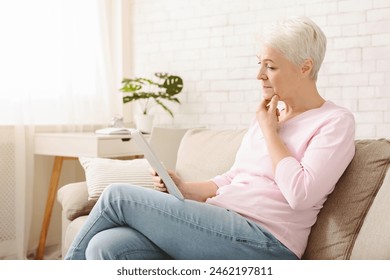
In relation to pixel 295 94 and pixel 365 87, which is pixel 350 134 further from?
pixel 365 87

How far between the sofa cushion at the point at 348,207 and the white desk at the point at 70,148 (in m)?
1.72

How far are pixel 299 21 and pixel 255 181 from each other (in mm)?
534

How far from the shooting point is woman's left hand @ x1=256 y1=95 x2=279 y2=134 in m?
1.76

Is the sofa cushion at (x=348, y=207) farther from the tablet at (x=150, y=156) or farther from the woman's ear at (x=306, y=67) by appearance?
the tablet at (x=150, y=156)

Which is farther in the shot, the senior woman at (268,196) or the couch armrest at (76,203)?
the couch armrest at (76,203)

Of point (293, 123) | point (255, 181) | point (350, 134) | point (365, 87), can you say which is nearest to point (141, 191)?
point (255, 181)

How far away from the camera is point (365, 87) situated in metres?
2.97

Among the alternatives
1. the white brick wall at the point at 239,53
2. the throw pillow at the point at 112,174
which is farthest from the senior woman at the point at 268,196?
the white brick wall at the point at 239,53

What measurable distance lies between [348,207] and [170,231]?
564 millimetres

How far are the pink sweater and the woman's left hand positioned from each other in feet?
0.18

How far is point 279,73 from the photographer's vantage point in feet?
5.94

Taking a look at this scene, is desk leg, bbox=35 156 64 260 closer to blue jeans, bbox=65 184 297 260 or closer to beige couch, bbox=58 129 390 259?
blue jeans, bbox=65 184 297 260

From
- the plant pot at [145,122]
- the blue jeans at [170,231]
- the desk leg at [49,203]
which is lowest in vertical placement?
the desk leg at [49,203]

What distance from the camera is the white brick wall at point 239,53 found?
2.93 metres
